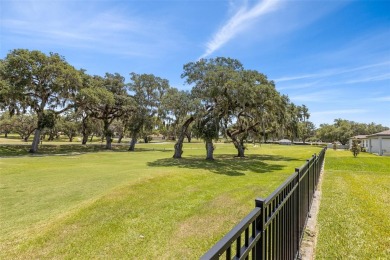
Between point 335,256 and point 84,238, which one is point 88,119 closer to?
point 84,238

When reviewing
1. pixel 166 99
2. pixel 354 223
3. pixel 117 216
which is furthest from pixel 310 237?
pixel 166 99

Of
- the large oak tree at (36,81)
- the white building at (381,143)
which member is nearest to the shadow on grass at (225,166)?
the large oak tree at (36,81)

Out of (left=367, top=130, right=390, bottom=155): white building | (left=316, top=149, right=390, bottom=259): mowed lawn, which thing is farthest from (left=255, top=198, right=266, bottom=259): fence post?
(left=367, top=130, right=390, bottom=155): white building

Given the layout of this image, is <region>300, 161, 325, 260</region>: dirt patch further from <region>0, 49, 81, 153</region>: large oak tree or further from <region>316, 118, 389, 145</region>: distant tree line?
<region>316, 118, 389, 145</region>: distant tree line

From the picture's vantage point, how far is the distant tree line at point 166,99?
1805 centimetres

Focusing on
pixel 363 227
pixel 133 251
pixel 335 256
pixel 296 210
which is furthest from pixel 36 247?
pixel 363 227

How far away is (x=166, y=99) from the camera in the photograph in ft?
64.4

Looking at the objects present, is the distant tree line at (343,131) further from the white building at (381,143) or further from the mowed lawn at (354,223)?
the mowed lawn at (354,223)

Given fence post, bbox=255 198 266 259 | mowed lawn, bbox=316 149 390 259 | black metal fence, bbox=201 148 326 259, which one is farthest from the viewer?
mowed lawn, bbox=316 149 390 259

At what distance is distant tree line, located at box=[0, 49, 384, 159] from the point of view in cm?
1805

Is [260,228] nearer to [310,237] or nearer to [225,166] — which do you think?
[310,237]

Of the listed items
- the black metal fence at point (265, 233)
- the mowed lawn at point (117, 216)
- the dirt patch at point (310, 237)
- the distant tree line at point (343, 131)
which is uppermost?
the distant tree line at point (343, 131)

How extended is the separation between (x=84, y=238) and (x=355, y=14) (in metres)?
14.7

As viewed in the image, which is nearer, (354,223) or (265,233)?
(265,233)
